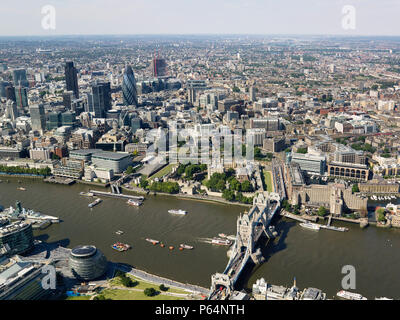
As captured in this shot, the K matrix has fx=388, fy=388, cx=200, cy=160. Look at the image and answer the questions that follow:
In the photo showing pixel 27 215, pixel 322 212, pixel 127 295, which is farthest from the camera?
pixel 27 215

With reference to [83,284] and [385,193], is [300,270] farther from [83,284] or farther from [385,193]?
[385,193]

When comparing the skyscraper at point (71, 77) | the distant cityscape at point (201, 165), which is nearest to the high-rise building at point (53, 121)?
the distant cityscape at point (201, 165)

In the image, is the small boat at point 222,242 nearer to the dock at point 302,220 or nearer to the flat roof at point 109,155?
the dock at point 302,220

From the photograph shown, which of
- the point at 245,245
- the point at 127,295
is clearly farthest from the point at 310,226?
the point at 127,295

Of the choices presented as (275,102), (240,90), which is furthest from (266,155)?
(240,90)

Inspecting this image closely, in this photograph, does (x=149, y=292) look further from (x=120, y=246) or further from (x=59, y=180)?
(x=59, y=180)

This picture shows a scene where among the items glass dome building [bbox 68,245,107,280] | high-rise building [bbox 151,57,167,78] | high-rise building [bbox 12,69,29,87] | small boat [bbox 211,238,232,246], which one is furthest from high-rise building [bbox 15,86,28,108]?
small boat [bbox 211,238,232,246]

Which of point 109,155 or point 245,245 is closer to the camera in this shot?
point 245,245
